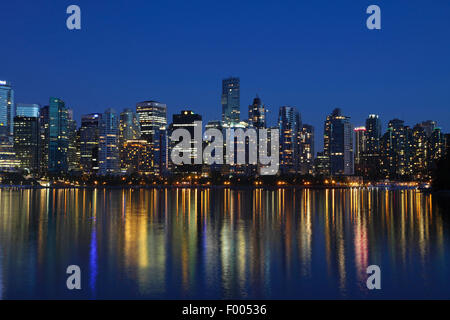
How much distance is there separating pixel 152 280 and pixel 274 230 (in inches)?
779

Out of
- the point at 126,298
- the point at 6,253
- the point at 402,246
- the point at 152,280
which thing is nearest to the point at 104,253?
the point at 6,253

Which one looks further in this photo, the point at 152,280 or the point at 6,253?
the point at 6,253

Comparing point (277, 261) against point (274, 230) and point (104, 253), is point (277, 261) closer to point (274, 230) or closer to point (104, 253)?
point (104, 253)

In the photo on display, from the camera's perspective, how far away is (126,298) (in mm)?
18812

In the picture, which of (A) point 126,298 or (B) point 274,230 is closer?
(A) point 126,298

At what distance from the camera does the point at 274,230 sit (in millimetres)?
39812
